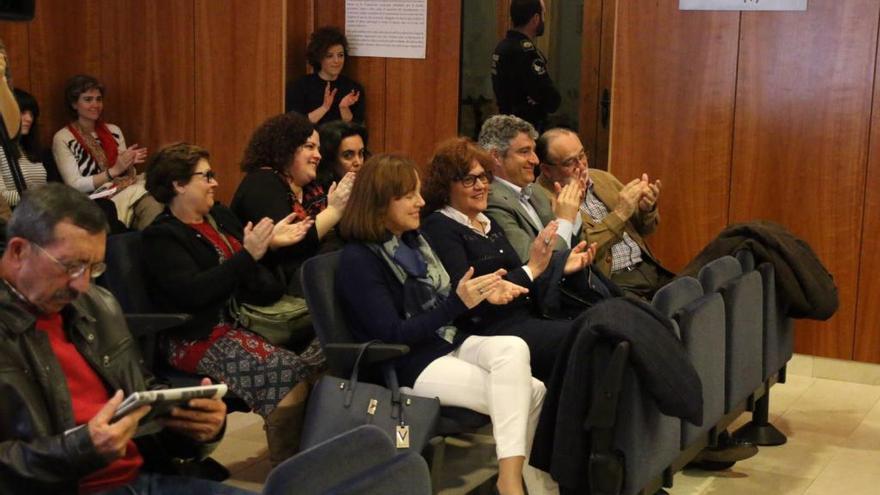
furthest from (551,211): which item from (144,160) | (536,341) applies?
(144,160)

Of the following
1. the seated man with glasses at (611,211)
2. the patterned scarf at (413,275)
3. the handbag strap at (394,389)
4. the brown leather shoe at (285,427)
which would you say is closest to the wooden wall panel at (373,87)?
the seated man with glasses at (611,211)

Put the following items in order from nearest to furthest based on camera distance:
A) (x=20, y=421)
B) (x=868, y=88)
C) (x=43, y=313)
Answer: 1. (x=20, y=421)
2. (x=43, y=313)
3. (x=868, y=88)

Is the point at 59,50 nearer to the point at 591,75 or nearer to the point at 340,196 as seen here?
the point at 591,75

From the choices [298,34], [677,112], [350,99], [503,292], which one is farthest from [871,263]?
[298,34]

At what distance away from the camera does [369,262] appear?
370cm

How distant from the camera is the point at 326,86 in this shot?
22.5 feet

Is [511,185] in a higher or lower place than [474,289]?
higher

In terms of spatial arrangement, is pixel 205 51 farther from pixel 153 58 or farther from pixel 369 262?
pixel 369 262

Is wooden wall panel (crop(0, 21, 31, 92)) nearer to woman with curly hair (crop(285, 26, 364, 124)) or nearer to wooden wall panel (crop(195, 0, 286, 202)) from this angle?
wooden wall panel (crop(195, 0, 286, 202))

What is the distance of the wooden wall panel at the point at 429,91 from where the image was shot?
6.82 meters

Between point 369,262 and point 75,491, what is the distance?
1.50 metres

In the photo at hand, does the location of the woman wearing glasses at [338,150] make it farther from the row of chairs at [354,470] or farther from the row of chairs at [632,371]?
the row of chairs at [354,470]

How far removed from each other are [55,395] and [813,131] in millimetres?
4467

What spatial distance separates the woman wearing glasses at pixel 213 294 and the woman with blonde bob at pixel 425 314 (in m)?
Answer: 0.34
